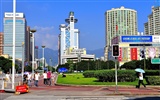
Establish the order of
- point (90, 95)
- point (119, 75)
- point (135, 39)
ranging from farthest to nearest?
point (135, 39), point (119, 75), point (90, 95)

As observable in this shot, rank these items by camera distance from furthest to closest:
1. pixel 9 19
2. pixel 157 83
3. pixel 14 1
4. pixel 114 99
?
pixel 9 19 → pixel 157 83 → pixel 14 1 → pixel 114 99

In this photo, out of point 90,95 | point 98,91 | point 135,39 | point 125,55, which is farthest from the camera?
point 125,55

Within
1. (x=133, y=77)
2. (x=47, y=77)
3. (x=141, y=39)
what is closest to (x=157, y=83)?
(x=133, y=77)

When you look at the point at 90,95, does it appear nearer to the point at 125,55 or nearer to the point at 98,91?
the point at 98,91

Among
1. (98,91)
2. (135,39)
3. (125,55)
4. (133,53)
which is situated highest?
(135,39)

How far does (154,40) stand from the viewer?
7303 inches

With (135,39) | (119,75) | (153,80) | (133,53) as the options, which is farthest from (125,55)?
(153,80)

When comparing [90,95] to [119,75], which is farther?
[119,75]

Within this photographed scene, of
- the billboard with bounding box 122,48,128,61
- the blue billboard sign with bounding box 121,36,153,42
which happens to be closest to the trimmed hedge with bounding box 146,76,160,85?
the blue billboard sign with bounding box 121,36,153,42

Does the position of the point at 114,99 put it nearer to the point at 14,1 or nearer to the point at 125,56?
the point at 14,1

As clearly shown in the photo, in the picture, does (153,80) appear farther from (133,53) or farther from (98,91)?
(133,53)

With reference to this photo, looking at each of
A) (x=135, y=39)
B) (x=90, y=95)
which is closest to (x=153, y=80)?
(x=90, y=95)

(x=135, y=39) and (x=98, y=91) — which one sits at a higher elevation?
(x=135, y=39)

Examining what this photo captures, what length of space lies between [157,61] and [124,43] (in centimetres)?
15667
